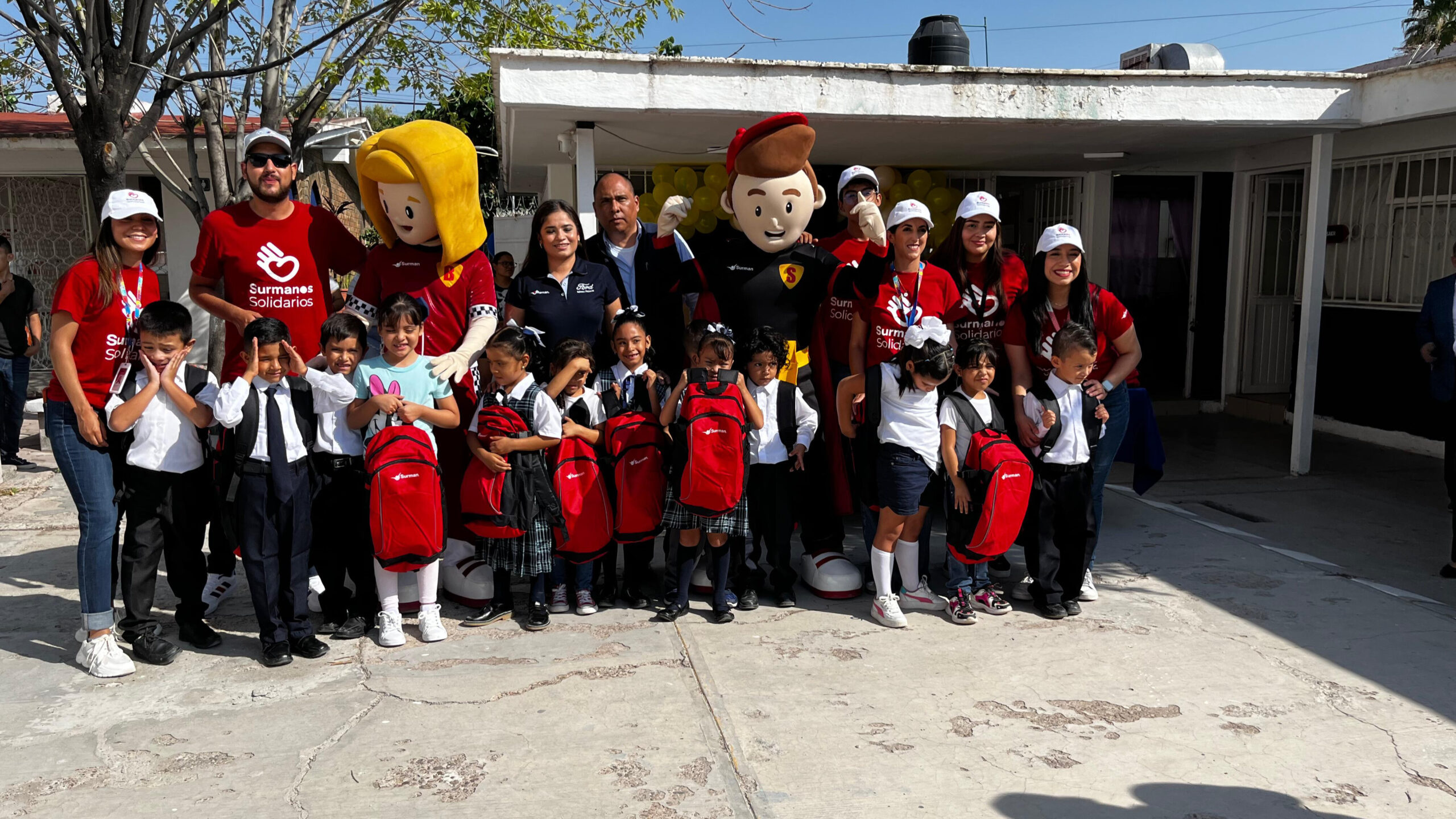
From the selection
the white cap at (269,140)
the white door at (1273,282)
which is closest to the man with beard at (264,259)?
the white cap at (269,140)

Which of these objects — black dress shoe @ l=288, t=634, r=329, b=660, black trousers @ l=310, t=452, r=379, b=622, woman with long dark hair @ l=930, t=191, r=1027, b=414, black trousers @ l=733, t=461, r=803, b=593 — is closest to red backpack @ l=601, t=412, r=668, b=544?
black trousers @ l=733, t=461, r=803, b=593

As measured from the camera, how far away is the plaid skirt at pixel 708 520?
4.15m

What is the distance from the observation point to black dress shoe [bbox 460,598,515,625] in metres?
4.29

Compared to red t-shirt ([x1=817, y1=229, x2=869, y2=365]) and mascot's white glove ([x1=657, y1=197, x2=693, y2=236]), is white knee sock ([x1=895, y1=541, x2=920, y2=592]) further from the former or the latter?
mascot's white glove ([x1=657, y1=197, x2=693, y2=236])

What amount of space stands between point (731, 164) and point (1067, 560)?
2.25 m

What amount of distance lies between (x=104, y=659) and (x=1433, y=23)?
19474 mm

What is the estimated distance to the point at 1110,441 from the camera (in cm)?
453

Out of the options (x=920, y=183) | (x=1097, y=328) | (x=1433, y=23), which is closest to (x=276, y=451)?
(x=1097, y=328)

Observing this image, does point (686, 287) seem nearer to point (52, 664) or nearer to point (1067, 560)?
point (1067, 560)

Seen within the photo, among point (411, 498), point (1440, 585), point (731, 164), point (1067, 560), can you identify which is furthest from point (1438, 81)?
point (411, 498)

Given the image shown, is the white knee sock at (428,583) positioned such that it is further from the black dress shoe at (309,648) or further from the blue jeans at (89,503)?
the blue jeans at (89,503)

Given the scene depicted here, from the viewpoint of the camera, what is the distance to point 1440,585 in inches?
189

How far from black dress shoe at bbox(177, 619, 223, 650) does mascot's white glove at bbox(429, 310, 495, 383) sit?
52.0 inches

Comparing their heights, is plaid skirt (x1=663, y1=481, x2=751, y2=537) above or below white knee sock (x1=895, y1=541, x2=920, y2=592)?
above
